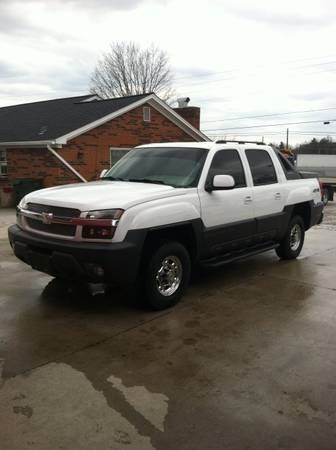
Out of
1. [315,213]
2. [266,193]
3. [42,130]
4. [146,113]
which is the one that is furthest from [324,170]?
[266,193]

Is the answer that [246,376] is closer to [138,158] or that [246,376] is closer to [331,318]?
[331,318]

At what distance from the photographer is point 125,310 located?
18.0 ft

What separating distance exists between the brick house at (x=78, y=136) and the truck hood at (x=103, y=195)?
464 inches

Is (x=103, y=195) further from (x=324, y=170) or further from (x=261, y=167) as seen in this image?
(x=324, y=170)

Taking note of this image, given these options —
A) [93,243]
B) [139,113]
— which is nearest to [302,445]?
[93,243]

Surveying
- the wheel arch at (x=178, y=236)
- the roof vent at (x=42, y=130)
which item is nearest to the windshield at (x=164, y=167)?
the wheel arch at (x=178, y=236)

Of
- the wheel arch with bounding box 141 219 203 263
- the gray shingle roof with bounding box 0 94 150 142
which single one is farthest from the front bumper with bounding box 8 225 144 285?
the gray shingle roof with bounding box 0 94 150 142

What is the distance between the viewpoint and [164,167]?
20.6 feet

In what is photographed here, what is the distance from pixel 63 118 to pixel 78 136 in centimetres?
207

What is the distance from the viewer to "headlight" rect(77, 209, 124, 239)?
4.89m

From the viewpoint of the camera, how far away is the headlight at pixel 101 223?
4887 millimetres

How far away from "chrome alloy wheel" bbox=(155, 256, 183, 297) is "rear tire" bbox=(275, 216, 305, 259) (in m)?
2.85

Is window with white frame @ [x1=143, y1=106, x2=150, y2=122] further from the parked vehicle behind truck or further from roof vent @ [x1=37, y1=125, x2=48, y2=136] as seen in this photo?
the parked vehicle behind truck

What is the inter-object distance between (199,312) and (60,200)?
76.1 inches
